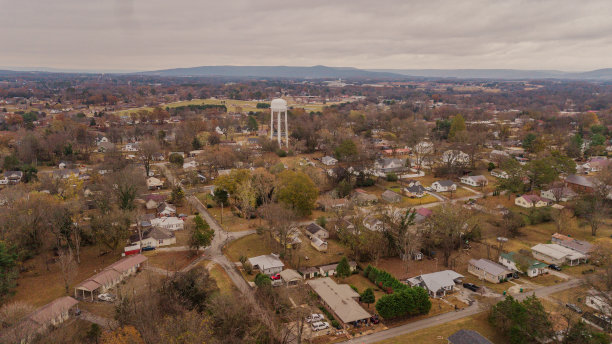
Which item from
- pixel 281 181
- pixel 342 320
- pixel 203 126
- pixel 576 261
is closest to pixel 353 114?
pixel 203 126

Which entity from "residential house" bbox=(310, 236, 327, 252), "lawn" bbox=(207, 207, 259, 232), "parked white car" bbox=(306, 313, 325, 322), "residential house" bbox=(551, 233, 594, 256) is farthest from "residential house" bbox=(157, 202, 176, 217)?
"residential house" bbox=(551, 233, 594, 256)

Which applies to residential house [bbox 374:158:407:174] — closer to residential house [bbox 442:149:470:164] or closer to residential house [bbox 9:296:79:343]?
residential house [bbox 442:149:470:164]

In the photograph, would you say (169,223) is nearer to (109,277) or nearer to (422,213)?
(109,277)

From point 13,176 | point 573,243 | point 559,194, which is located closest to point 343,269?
point 573,243

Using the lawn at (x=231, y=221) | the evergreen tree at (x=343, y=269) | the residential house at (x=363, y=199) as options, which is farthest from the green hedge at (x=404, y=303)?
the lawn at (x=231, y=221)

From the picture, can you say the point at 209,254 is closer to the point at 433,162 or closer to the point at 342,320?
the point at 342,320

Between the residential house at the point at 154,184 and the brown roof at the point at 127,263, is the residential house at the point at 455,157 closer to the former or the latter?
the residential house at the point at 154,184
